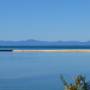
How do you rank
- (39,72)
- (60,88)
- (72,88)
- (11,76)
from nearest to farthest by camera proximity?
1. (72,88)
2. (60,88)
3. (11,76)
4. (39,72)

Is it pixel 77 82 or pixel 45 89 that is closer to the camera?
pixel 77 82

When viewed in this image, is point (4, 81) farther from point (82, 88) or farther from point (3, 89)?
point (82, 88)

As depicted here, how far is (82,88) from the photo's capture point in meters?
3.71

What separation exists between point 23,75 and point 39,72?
172 centimetres

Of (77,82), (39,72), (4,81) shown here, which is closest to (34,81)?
(4,81)

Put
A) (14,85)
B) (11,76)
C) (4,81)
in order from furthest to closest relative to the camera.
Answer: (11,76) → (4,81) → (14,85)

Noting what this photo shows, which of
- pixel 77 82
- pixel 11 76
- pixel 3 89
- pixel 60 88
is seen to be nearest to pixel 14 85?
pixel 3 89

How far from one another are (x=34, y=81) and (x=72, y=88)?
10212 millimetres

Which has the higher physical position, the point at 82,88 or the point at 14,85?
the point at 82,88

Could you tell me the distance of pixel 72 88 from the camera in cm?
370

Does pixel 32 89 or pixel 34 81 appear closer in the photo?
pixel 32 89

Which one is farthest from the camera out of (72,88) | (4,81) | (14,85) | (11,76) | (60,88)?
(11,76)

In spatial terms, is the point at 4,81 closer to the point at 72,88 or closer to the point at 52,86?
the point at 52,86

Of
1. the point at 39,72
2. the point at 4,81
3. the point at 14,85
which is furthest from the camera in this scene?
the point at 39,72
